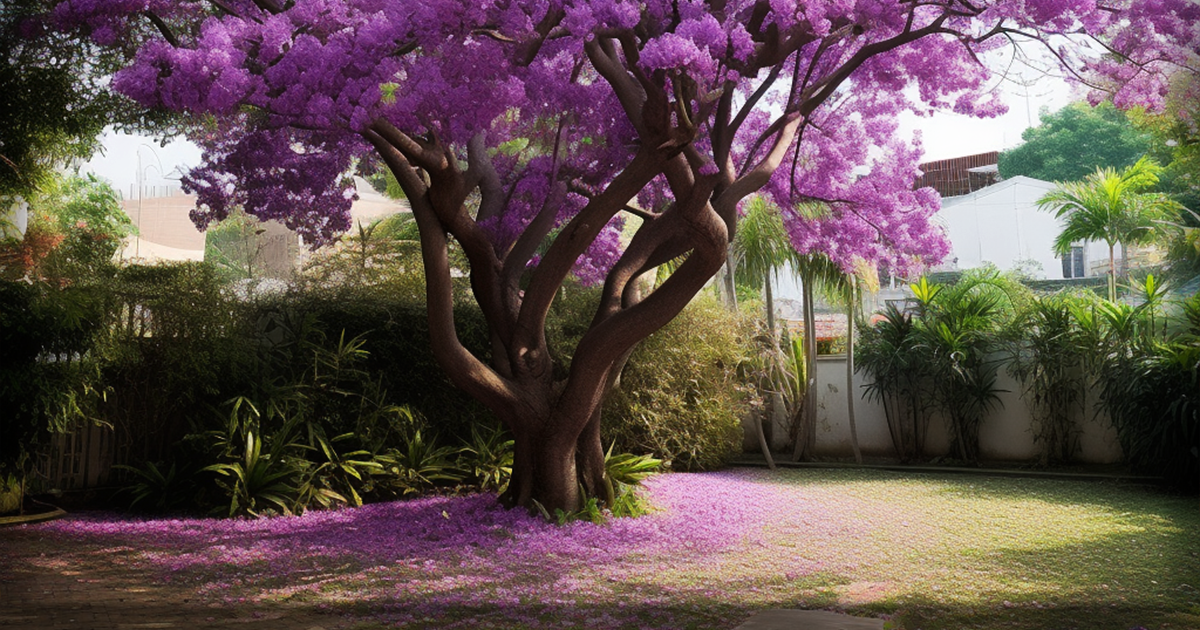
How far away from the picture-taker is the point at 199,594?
4.52 m

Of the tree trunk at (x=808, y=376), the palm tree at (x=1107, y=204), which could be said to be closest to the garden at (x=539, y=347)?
the tree trunk at (x=808, y=376)

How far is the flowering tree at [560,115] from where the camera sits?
4.84 meters

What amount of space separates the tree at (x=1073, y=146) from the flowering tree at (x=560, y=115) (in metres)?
20.9

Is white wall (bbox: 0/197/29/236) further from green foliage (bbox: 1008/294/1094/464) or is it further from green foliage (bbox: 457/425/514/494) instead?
green foliage (bbox: 1008/294/1094/464)

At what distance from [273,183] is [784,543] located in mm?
4418

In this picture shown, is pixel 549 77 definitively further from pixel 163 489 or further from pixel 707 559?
pixel 163 489

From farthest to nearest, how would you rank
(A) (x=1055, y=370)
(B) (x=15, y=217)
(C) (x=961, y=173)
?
1. (C) (x=961, y=173)
2. (A) (x=1055, y=370)
3. (B) (x=15, y=217)

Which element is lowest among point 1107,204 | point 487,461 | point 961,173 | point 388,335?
point 487,461

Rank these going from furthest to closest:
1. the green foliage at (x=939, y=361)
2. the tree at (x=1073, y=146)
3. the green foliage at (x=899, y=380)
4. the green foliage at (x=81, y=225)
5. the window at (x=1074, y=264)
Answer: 1. the tree at (x=1073, y=146)
2. the window at (x=1074, y=264)
3. the green foliage at (x=899, y=380)
4. the green foliage at (x=939, y=361)
5. the green foliage at (x=81, y=225)

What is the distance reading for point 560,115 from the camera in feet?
21.9

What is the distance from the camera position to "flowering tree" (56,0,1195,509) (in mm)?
4836

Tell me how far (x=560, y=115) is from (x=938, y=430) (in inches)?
254

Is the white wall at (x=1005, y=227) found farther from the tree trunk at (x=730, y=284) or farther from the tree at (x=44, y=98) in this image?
the tree at (x=44, y=98)

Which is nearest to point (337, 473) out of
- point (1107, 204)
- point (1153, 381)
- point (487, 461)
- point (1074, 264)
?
point (487, 461)
